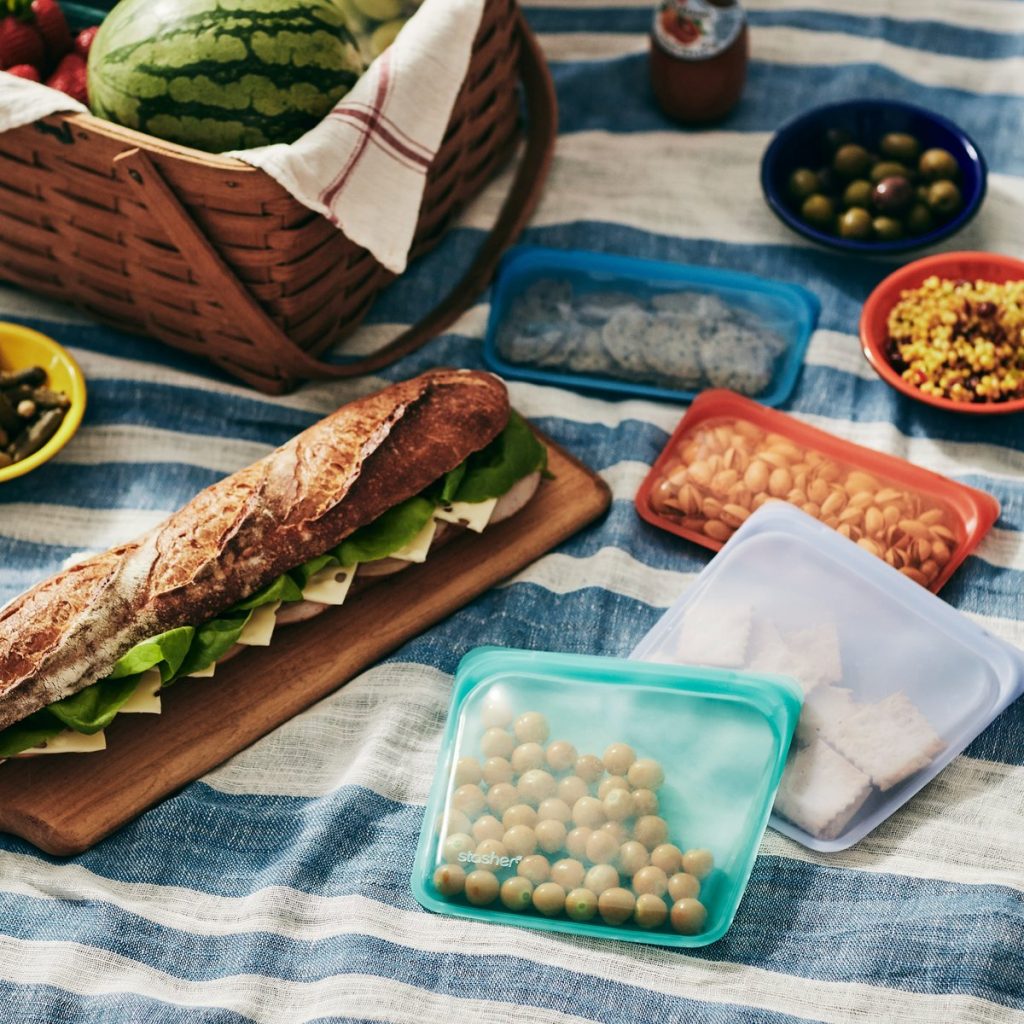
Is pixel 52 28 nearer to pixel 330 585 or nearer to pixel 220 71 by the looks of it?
pixel 220 71

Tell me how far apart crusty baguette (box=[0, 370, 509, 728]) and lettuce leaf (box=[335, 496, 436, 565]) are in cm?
2

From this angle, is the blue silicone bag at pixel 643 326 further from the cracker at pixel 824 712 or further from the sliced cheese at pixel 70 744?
the sliced cheese at pixel 70 744

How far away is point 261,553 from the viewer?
54.8 inches

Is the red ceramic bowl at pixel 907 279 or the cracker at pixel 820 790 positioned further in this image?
the red ceramic bowl at pixel 907 279

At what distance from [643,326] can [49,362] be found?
2.55 feet

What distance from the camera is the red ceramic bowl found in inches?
63.9

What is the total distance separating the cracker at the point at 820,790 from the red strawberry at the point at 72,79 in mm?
1160

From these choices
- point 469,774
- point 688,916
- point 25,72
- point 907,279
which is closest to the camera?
point 688,916

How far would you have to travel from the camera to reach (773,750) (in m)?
1.29

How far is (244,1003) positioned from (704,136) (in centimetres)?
136

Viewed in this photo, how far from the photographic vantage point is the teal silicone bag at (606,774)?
4.07 feet

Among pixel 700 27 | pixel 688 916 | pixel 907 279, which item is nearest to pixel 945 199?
pixel 907 279

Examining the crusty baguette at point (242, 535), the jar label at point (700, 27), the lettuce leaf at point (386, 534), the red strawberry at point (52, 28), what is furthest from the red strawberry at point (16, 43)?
the jar label at point (700, 27)

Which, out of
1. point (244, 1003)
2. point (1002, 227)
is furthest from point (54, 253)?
point (1002, 227)
